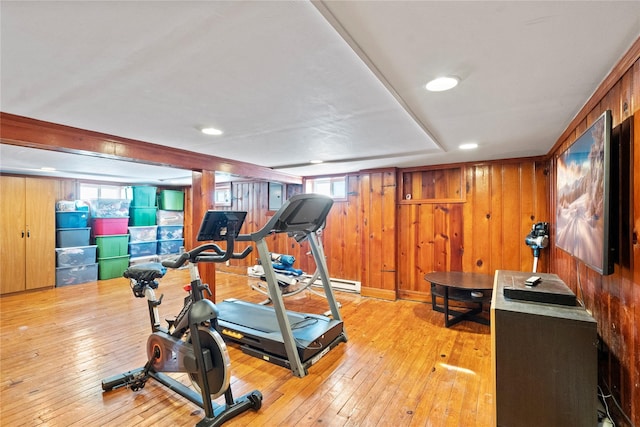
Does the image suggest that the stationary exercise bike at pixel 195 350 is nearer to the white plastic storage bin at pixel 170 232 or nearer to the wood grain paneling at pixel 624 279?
the wood grain paneling at pixel 624 279

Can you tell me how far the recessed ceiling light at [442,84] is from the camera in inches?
58.7

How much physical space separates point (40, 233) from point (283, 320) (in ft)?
17.7

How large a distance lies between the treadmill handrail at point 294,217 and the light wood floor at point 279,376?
47.9 inches

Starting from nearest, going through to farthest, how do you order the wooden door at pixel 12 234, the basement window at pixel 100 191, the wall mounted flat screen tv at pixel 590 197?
the wall mounted flat screen tv at pixel 590 197 → the wooden door at pixel 12 234 → the basement window at pixel 100 191

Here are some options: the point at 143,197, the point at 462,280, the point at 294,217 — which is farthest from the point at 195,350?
the point at 143,197

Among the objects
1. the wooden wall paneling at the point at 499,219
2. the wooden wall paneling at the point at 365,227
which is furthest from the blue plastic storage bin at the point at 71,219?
the wooden wall paneling at the point at 499,219

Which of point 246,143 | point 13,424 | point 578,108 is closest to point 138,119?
point 246,143

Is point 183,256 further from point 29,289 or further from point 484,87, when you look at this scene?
point 29,289

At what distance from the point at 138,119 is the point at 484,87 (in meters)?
2.42

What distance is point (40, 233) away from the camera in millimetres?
5027

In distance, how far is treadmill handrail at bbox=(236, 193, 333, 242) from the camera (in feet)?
8.07

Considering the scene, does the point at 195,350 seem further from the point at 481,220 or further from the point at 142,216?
the point at 142,216

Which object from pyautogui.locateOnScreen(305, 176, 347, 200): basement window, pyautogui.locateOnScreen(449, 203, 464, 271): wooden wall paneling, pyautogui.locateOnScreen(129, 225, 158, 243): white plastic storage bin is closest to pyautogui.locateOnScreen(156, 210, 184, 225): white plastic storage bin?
pyautogui.locateOnScreen(129, 225, 158, 243): white plastic storage bin

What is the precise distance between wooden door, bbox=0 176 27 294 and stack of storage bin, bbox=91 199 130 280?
1099 millimetres
